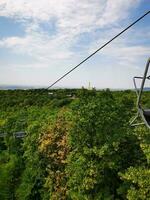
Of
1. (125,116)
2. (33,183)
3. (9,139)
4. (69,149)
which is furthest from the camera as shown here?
(9,139)

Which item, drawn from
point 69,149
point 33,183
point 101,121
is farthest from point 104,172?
Result: point 33,183

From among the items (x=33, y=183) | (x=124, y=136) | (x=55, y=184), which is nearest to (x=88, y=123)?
(x=124, y=136)

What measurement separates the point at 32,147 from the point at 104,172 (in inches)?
680

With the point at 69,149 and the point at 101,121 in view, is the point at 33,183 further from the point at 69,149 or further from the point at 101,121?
the point at 101,121

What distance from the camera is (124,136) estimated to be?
29047mm

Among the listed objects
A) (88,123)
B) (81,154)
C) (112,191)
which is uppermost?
(88,123)

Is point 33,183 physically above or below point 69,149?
below

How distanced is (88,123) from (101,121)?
0.98 meters

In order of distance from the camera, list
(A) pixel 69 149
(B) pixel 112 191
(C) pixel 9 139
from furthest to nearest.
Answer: (C) pixel 9 139, (A) pixel 69 149, (B) pixel 112 191

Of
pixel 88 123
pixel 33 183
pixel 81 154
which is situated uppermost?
pixel 88 123

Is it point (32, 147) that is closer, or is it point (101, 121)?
point (101, 121)

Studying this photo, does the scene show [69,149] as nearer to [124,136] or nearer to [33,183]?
[124,136]

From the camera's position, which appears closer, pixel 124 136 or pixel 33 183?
pixel 124 136

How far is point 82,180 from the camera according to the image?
28.8 meters
